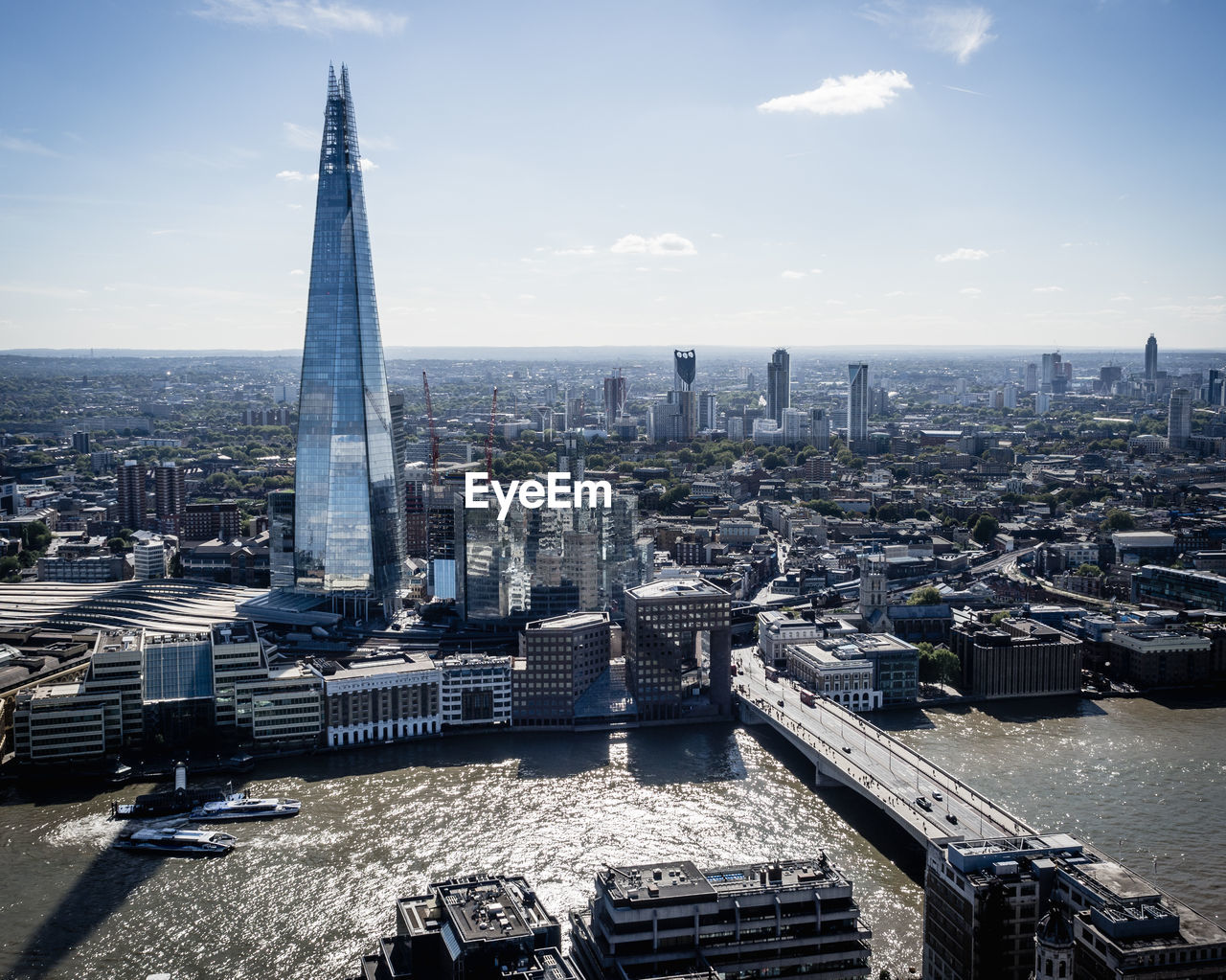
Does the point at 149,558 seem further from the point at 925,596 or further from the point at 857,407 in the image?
the point at 857,407

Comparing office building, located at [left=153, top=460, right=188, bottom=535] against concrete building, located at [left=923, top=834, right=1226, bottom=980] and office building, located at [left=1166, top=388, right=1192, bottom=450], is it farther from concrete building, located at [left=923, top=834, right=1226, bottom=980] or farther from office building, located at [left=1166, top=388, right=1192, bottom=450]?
office building, located at [left=1166, top=388, right=1192, bottom=450]

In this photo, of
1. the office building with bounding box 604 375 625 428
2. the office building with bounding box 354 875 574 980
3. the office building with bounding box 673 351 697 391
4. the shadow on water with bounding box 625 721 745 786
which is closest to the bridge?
the shadow on water with bounding box 625 721 745 786

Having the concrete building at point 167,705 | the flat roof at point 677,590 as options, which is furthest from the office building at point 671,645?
the concrete building at point 167,705

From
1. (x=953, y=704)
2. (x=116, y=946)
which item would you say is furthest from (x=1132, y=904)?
(x=953, y=704)

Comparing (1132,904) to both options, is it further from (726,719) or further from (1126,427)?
(1126,427)

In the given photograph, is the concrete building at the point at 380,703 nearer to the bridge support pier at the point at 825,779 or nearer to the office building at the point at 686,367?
the bridge support pier at the point at 825,779

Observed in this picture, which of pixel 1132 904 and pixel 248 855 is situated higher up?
pixel 1132 904

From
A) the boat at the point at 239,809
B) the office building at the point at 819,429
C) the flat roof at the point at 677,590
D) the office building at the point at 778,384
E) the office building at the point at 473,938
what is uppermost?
the office building at the point at 778,384
